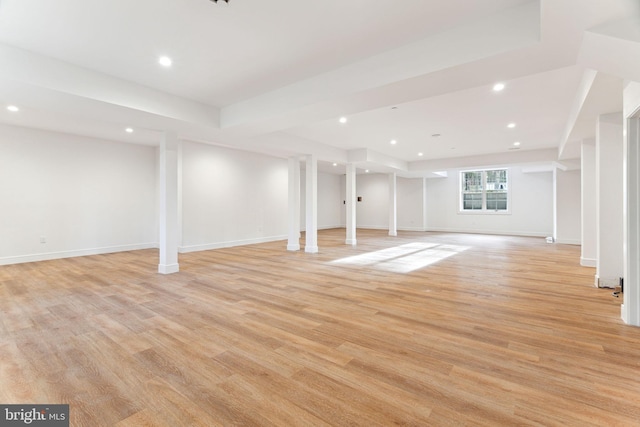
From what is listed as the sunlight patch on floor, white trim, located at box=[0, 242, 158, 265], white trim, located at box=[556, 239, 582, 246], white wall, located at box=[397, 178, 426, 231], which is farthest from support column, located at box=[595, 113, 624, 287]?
white trim, located at box=[0, 242, 158, 265]

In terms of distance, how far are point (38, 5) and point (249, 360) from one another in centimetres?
334

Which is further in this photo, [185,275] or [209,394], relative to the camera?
[185,275]

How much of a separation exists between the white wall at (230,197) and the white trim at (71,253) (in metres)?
1.60

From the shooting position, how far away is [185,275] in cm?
484

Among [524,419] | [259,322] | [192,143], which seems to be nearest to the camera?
[524,419]

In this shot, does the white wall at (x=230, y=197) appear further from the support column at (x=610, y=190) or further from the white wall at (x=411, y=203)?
the support column at (x=610, y=190)

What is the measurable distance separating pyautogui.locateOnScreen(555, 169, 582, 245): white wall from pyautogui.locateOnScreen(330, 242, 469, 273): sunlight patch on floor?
3.28 metres

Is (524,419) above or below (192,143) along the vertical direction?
below

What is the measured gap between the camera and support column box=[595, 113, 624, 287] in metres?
3.65

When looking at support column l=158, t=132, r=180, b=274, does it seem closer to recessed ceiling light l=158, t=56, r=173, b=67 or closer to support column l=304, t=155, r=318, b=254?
recessed ceiling light l=158, t=56, r=173, b=67

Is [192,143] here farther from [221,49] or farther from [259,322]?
[259,322]

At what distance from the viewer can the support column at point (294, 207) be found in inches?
301

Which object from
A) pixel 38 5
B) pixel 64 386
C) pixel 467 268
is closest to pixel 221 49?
pixel 38 5

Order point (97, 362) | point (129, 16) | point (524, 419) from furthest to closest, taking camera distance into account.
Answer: point (129, 16) < point (97, 362) < point (524, 419)
